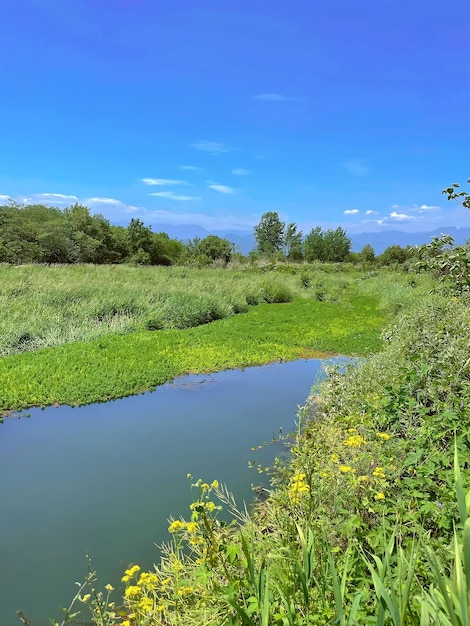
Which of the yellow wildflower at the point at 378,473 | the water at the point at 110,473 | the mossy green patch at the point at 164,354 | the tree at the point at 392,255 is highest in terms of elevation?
the tree at the point at 392,255

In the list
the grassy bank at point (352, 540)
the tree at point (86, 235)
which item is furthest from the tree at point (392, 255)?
the grassy bank at point (352, 540)

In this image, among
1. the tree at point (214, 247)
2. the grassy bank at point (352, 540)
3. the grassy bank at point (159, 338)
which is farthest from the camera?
the tree at point (214, 247)

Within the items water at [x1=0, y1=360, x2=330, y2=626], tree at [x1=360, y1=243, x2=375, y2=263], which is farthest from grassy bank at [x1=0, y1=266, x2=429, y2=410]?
tree at [x1=360, y1=243, x2=375, y2=263]

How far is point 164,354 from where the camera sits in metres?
10.7

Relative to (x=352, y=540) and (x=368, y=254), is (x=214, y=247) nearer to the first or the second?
(x=368, y=254)

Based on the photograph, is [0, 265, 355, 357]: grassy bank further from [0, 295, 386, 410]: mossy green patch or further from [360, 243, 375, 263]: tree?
[360, 243, 375, 263]: tree

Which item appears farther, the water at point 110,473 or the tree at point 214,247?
the tree at point 214,247

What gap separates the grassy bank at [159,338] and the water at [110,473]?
0.78m

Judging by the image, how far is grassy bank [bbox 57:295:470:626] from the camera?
170cm

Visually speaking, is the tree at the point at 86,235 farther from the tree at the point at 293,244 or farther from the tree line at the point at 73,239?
the tree at the point at 293,244

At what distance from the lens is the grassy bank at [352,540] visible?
5.58 feet

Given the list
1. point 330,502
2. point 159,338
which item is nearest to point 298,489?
point 330,502

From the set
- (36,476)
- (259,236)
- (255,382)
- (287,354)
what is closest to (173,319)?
(287,354)

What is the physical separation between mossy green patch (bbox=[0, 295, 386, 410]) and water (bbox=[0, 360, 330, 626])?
23.0 inches
